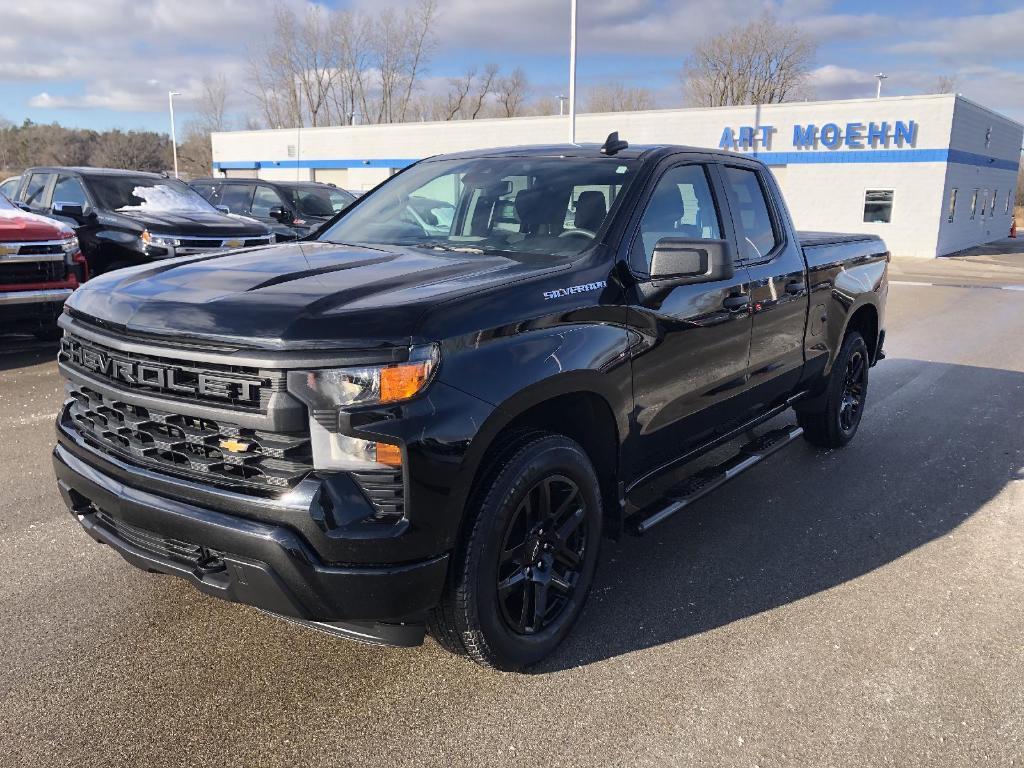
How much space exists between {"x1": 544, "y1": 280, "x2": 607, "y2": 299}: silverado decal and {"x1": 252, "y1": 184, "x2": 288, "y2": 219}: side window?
40.4 ft

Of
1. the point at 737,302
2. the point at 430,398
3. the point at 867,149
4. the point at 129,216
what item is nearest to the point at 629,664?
the point at 430,398

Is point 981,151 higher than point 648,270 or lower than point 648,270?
higher

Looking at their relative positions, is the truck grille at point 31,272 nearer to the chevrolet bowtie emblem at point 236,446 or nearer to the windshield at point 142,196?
the windshield at point 142,196

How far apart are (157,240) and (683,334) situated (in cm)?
725

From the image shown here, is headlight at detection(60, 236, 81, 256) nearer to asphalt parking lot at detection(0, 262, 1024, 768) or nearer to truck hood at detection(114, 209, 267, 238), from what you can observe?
truck hood at detection(114, 209, 267, 238)

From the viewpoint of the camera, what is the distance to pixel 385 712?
2816 mm

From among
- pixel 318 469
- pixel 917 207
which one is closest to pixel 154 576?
pixel 318 469

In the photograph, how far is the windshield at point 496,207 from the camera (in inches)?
143

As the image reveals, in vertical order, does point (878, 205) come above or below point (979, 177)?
below

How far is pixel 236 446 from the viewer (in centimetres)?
255

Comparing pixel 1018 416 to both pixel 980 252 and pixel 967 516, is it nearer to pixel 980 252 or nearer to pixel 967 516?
pixel 967 516

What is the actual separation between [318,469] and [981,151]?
35.3m

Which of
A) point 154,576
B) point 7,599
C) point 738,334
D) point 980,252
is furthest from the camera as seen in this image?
point 980,252

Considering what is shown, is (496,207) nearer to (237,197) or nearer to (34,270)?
(34,270)
